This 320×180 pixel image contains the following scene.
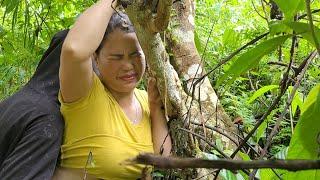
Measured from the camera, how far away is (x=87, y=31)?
1472 millimetres

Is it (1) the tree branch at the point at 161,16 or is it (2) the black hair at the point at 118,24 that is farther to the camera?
(2) the black hair at the point at 118,24

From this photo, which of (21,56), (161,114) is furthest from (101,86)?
(21,56)

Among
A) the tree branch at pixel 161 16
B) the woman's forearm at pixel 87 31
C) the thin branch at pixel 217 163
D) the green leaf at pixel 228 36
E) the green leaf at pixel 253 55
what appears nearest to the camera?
the thin branch at pixel 217 163

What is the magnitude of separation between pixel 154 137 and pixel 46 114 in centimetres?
42

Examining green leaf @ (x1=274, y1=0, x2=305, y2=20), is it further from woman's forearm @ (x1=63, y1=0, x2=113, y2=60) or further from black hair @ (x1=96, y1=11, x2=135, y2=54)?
black hair @ (x1=96, y1=11, x2=135, y2=54)

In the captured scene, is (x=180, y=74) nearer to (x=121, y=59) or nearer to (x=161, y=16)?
(x=121, y=59)

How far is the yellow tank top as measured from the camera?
1.64 meters

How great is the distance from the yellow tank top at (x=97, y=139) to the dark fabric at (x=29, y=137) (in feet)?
0.17

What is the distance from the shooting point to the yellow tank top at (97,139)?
1.64m

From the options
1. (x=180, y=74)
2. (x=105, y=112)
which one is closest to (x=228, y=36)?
(x=180, y=74)

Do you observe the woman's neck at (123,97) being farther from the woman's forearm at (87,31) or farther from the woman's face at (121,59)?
the woman's forearm at (87,31)

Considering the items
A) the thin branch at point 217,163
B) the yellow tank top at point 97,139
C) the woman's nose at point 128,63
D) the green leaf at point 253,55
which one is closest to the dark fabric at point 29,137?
the yellow tank top at point 97,139

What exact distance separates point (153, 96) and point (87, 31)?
0.38 m

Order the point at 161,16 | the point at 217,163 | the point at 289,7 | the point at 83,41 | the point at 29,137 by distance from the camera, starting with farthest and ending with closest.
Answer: the point at 29,137, the point at 83,41, the point at 161,16, the point at 289,7, the point at 217,163
